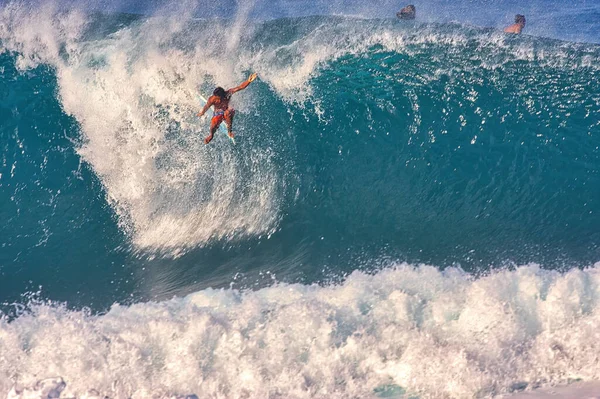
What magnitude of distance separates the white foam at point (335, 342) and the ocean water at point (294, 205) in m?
0.02

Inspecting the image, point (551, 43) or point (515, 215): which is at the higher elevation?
point (551, 43)

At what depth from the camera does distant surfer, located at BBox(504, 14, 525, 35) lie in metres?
12.2

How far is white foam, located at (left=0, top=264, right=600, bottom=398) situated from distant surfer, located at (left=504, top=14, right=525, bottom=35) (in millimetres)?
6352

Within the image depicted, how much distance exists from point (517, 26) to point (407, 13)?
7.29ft

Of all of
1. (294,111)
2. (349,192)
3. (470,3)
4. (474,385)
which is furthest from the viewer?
(470,3)

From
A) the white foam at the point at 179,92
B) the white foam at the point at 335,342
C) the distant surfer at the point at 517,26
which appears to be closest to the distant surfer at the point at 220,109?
the white foam at the point at 179,92

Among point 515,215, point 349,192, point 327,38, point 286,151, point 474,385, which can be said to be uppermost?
point 327,38

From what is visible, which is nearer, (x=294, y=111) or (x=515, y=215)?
(x=515, y=215)

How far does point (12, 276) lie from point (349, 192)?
4948 mm

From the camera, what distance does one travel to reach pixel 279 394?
6340 millimetres

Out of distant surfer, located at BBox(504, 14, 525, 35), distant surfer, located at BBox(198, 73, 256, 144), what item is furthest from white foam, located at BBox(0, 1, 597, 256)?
distant surfer, located at BBox(198, 73, 256, 144)

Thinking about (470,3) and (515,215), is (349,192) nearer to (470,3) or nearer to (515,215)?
(515,215)

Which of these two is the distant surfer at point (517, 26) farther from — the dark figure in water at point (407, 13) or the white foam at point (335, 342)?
the white foam at point (335, 342)

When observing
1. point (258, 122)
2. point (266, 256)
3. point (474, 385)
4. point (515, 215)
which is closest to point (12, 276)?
point (266, 256)
